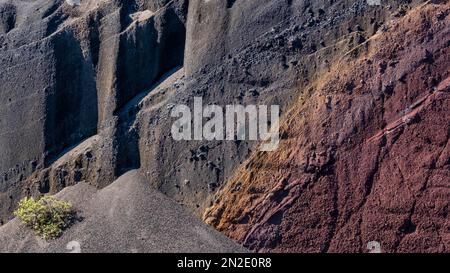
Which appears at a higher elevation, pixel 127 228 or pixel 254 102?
pixel 254 102

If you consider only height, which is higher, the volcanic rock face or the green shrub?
the volcanic rock face

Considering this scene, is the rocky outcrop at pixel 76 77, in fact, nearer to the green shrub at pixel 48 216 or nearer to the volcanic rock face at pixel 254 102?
the volcanic rock face at pixel 254 102

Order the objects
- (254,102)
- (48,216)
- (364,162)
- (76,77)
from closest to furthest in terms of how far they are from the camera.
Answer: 1. (364,162)
2. (48,216)
3. (254,102)
4. (76,77)

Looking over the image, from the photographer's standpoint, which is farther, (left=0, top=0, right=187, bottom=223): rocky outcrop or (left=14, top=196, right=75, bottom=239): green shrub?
(left=0, top=0, right=187, bottom=223): rocky outcrop

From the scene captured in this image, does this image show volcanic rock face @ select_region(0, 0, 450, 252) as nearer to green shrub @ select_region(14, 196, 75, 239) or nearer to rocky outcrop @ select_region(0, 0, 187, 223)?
rocky outcrop @ select_region(0, 0, 187, 223)

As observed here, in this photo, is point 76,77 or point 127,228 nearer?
point 127,228

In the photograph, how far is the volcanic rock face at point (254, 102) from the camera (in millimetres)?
14305

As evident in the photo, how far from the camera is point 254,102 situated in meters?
15.4

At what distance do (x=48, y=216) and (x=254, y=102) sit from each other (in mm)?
6489

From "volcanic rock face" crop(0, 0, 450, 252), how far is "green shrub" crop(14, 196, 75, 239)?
1.12 m

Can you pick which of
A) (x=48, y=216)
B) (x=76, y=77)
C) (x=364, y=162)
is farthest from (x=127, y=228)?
(x=364, y=162)

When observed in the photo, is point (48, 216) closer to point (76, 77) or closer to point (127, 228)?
point (127, 228)

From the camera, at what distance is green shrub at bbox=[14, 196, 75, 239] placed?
15.0 meters

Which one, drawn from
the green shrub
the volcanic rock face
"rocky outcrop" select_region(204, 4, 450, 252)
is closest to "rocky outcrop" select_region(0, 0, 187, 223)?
the volcanic rock face
